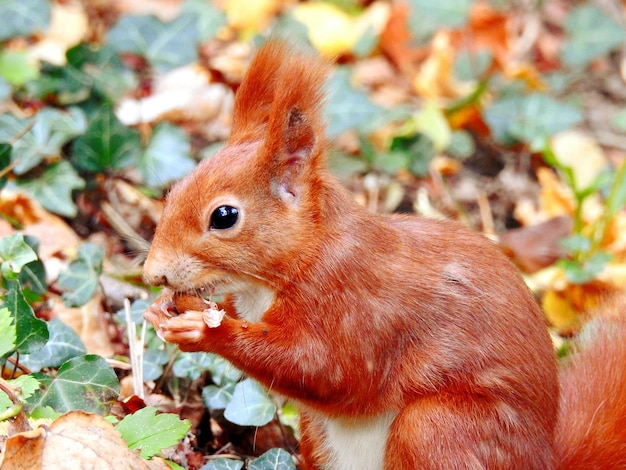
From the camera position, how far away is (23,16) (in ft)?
11.3

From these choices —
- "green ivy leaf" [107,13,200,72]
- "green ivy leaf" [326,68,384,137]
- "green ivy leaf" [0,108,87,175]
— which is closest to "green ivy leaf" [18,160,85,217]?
"green ivy leaf" [0,108,87,175]

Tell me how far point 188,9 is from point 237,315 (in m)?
2.36

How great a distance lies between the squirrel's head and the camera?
6.05 feet

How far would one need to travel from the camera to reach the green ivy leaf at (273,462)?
2.08m

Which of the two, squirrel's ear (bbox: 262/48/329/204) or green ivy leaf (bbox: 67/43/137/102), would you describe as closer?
squirrel's ear (bbox: 262/48/329/204)

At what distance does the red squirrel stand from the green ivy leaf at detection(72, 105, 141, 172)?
124 centimetres

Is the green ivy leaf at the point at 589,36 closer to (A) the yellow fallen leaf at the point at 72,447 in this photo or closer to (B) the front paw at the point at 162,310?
(B) the front paw at the point at 162,310

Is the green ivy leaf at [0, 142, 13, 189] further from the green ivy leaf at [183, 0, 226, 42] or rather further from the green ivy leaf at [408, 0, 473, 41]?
the green ivy leaf at [408, 0, 473, 41]

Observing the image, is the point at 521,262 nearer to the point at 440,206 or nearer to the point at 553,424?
the point at 440,206

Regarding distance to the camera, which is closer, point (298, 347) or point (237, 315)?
point (298, 347)

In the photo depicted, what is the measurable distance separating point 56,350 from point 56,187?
3.13ft

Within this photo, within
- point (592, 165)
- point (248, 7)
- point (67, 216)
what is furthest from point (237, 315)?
point (248, 7)

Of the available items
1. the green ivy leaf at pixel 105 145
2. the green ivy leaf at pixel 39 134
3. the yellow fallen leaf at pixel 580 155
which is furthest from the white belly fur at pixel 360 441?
the yellow fallen leaf at pixel 580 155

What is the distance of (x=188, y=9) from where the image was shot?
13.4 feet
